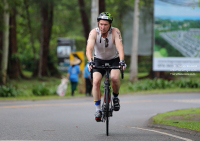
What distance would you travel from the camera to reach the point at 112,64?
9016 mm

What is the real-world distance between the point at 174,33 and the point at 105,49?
19873 millimetres

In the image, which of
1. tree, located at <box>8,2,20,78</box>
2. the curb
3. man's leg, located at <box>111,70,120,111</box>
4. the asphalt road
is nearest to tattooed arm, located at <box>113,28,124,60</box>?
man's leg, located at <box>111,70,120,111</box>

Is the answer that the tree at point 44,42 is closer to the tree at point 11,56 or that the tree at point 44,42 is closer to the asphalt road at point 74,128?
the tree at point 11,56

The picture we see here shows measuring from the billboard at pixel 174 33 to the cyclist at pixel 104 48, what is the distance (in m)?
18.9

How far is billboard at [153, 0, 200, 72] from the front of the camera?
27719mm

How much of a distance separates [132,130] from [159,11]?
19.6 m

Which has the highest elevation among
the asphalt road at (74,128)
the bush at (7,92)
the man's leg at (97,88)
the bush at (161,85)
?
the man's leg at (97,88)

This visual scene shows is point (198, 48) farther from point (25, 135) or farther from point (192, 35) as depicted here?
point (25, 135)

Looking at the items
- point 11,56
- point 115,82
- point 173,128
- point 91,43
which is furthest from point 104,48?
point 11,56

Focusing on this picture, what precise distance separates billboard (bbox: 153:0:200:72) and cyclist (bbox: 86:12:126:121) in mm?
18943

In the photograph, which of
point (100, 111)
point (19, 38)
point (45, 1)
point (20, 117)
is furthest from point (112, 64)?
point (19, 38)

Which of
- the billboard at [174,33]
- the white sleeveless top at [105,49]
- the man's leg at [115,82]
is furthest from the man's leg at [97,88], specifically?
the billboard at [174,33]

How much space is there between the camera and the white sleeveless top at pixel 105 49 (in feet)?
28.7

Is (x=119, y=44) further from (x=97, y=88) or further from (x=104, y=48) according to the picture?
(x=97, y=88)
